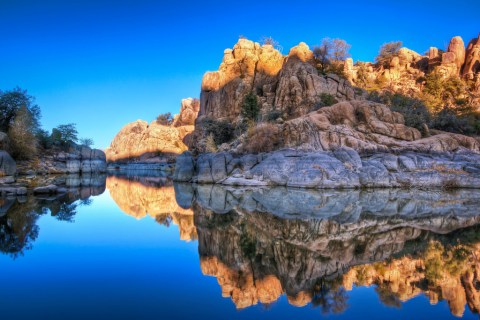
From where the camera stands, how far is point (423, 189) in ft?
77.0

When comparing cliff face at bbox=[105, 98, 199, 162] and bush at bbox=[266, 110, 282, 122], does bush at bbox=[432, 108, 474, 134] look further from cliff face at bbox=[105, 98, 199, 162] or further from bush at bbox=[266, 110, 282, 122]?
cliff face at bbox=[105, 98, 199, 162]

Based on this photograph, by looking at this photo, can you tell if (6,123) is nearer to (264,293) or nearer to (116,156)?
(264,293)

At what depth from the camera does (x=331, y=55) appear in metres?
52.5

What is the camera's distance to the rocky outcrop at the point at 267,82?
43.3 m

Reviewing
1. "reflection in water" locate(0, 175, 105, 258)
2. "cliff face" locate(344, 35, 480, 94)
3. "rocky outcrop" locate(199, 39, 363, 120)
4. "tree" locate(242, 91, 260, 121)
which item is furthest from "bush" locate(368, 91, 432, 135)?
"reflection in water" locate(0, 175, 105, 258)

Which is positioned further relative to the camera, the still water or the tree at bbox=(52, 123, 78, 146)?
the tree at bbox=(52, 123, 78, 146)

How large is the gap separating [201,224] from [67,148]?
50.8 m

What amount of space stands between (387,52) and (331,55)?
1608 cm

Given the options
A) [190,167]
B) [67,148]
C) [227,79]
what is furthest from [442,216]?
[67,148]

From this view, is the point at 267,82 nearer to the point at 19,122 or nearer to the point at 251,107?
the point at 251,107

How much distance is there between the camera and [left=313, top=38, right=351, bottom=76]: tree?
50.1m

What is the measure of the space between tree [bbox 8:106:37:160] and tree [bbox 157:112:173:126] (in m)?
59.7

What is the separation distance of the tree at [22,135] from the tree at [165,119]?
196ft

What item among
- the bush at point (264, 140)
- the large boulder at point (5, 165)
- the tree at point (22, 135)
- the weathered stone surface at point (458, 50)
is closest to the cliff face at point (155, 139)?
the tree at point (22, 135)
